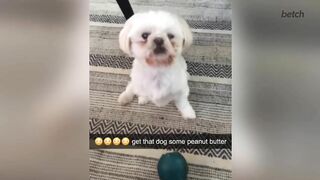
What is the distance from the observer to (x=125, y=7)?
887 mm

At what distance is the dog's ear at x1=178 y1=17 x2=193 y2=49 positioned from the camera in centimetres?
87

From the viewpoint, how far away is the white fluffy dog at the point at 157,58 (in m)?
Result: 0.85

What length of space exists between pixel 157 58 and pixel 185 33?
0.08m

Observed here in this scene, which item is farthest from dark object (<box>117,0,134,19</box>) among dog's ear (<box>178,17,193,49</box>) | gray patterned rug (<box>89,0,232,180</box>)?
dog's ear (<box>178,17,193,49</box>)

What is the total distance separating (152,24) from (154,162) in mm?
304

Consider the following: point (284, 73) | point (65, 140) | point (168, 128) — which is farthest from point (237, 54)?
point (65, 140)

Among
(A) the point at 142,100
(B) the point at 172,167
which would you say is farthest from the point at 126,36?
(B) the point at 172,167

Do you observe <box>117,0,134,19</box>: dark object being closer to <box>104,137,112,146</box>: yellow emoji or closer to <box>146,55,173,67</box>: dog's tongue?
<box>146,55,173,67</box>: dog's tongue

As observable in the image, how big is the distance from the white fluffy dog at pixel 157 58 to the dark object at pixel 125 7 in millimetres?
19

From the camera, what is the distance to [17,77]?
2.86 ft
